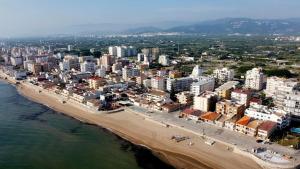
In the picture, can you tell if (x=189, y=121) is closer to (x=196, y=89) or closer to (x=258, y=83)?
(x=196, y=89)

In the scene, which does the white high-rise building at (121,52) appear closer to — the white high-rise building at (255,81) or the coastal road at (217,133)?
the white high-rise building at (255,81)

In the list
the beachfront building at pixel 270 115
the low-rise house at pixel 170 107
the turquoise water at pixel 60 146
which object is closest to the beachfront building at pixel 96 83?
the turquoise water at pixel 60 146

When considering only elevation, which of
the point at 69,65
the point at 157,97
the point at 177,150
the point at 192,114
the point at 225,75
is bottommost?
the point at 177,150

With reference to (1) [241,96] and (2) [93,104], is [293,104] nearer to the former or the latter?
(1) [241,96]

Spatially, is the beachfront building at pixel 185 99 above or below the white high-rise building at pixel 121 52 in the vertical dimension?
below

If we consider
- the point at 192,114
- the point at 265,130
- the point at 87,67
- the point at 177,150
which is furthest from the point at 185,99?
the point at 87,67

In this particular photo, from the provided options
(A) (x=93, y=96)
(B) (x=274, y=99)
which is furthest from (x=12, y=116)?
(B) (x=274, y=99)
